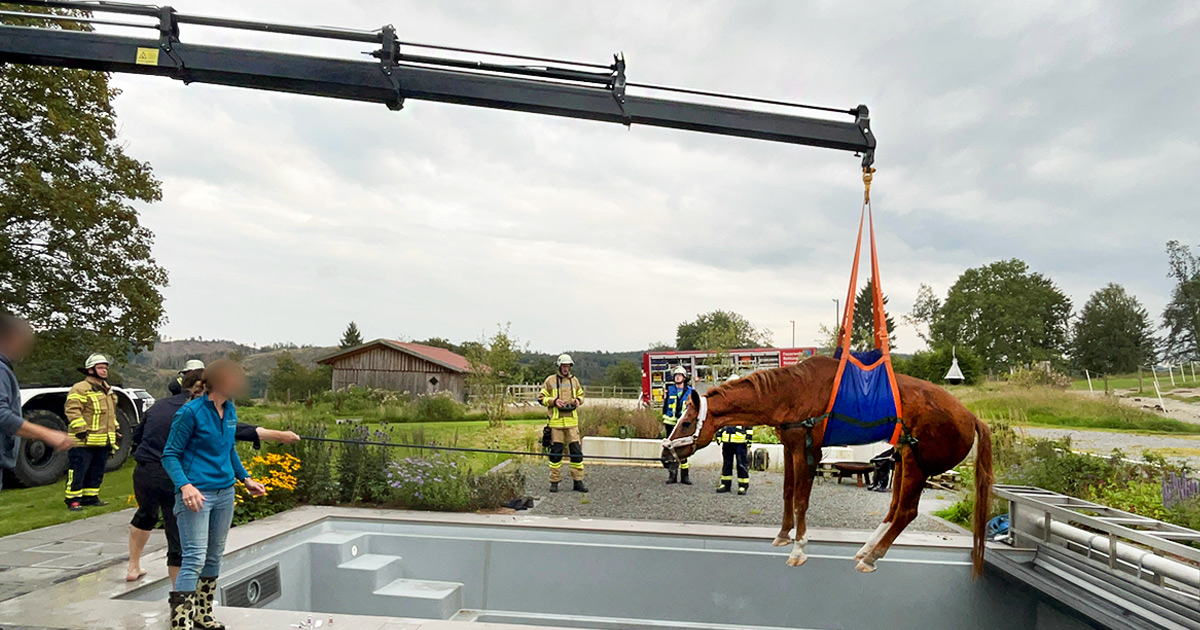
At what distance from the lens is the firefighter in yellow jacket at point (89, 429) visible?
7.92 metres

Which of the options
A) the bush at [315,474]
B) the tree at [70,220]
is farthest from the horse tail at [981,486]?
the tree at [70,220]

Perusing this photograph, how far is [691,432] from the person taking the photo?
334 centimetres

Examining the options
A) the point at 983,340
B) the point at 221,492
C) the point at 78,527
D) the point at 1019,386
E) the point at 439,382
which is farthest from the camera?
the point at 983,340

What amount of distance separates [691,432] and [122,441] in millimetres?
11007

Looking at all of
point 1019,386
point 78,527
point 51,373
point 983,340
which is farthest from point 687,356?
point 983,340

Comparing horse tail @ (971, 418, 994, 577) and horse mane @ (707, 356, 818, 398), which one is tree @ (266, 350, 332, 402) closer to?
horse mane @ (707, 356, 818, 398)

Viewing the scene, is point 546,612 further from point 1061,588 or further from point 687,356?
point 687,356

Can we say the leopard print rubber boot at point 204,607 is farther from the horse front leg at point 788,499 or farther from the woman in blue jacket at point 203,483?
the horse front leg at point 788,499

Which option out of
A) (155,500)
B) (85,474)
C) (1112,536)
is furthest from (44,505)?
(1112,536)

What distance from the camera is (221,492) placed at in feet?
13.1

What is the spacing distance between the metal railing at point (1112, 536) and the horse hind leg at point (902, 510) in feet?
5.55

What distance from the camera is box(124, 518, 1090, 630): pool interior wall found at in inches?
221

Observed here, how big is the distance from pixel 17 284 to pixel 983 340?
5064 centimetres

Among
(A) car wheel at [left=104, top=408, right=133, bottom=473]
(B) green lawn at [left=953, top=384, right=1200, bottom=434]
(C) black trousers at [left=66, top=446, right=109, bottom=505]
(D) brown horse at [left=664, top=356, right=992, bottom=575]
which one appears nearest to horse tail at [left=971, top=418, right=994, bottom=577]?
(D) brown horse at [left=664, top=356, right=992, bottom=575]
